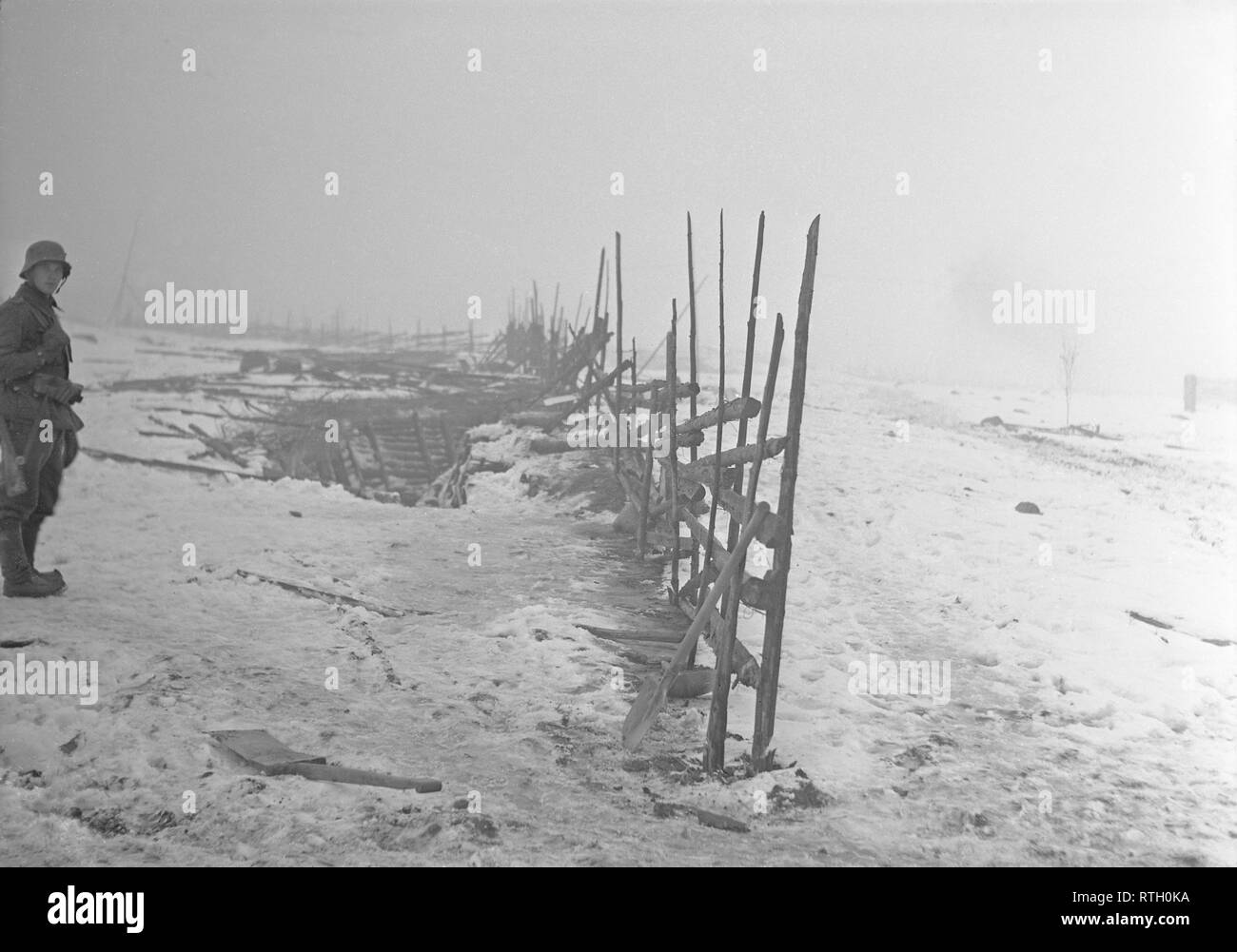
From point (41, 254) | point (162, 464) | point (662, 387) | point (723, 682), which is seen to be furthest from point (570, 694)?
point (162, 464)

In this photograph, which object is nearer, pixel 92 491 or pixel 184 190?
pixel 92 491

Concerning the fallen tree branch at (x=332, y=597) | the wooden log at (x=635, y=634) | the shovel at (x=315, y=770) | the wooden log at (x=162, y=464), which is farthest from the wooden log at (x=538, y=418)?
the shovel at (x=315, y=770)

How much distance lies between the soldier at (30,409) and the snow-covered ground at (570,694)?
396 mm

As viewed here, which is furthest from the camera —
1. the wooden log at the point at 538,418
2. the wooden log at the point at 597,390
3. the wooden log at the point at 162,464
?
the wooden log at the point at 538,418

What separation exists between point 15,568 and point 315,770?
317 centimetres

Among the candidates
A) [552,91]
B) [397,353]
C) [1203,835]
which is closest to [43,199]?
[397,353]

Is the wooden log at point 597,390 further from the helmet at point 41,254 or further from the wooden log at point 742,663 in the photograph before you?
the helmet at point 41,254

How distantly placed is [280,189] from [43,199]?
2959cm

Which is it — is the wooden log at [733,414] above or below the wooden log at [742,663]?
above

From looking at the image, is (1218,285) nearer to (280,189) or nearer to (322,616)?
(322,616)

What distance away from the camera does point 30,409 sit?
5.91 metres

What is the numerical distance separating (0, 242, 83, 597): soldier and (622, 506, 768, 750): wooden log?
13.7 feet

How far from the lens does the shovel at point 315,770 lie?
416 centimetres

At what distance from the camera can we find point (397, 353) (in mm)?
29375
